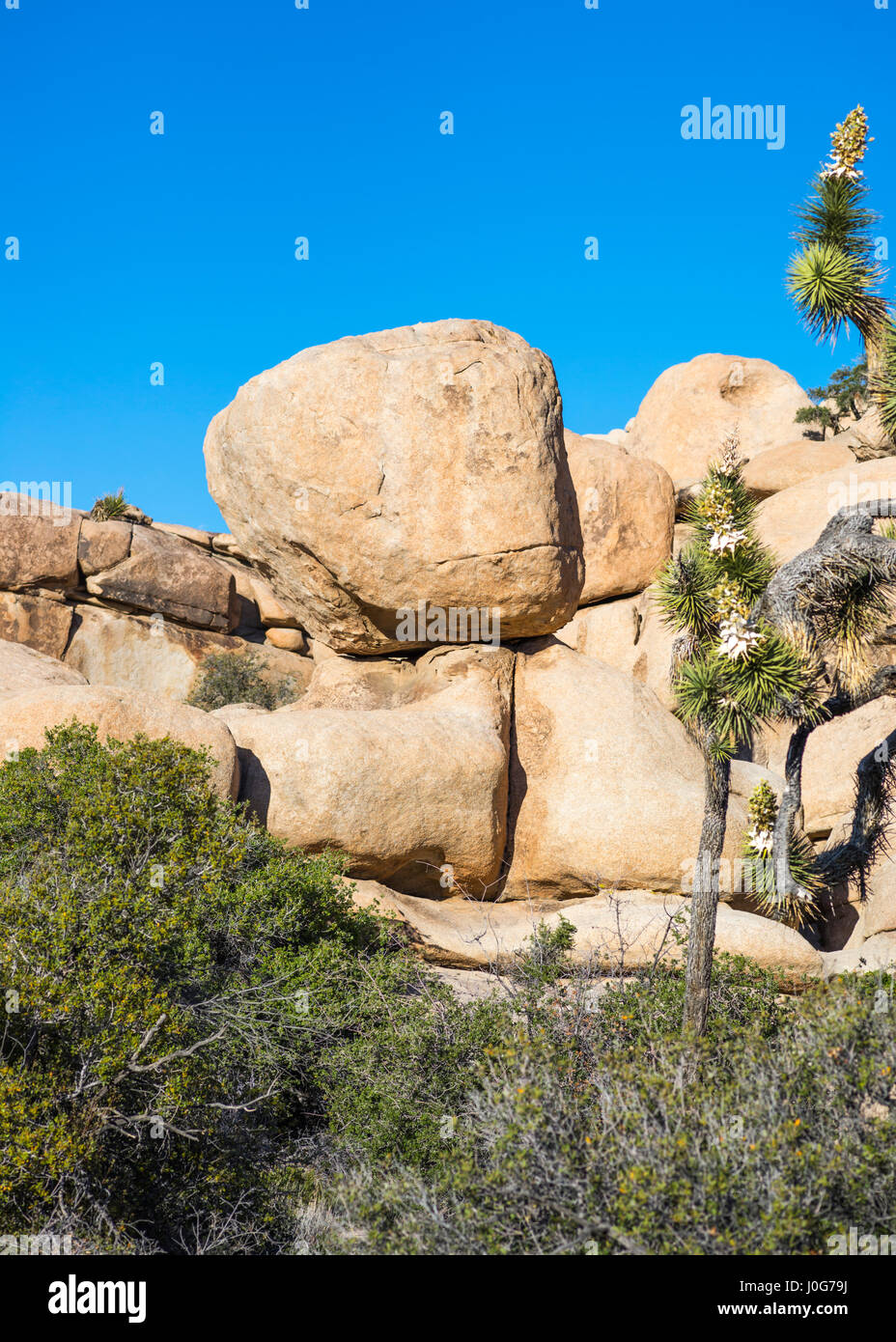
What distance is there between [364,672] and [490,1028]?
277 inches

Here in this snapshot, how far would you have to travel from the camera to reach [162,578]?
22.9m

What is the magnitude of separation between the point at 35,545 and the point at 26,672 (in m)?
10.6

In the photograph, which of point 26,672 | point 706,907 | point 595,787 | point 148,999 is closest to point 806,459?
point 595,787

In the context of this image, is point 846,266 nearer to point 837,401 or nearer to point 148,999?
point 148,999

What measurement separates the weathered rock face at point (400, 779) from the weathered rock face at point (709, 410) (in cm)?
1308

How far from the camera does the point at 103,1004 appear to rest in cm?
585

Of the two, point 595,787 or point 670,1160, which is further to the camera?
point 595,787

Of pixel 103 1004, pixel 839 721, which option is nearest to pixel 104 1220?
pixel 103 1004

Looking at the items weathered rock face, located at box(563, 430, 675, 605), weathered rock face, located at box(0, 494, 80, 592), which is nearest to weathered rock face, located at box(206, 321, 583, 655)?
weathered rock face, located at box(563, 430, 675, 605)

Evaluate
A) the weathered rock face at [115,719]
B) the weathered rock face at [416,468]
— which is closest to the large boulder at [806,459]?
the weathered rock face at [416,468]

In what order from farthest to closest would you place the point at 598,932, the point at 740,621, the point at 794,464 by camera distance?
the point at 794,464 < the point at 598,932 < the point at 740,621

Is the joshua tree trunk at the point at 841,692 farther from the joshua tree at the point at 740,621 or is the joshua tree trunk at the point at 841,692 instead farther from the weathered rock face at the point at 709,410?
the weathered rock face at the point at 709,410
